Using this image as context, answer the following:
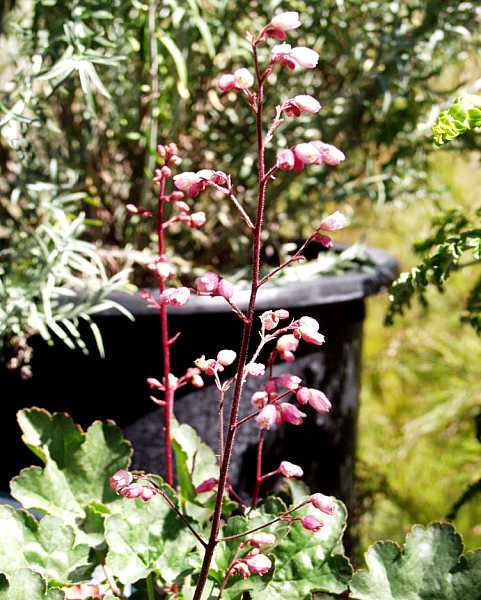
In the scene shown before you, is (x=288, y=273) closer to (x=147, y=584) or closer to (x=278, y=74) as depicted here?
(x=278, y=74)

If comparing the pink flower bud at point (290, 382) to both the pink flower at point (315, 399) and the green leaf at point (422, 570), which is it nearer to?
the pink flower at point (315, 399)

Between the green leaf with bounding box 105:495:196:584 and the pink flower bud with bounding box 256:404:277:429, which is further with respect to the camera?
the green leaf with bounding box 105:495:196:584

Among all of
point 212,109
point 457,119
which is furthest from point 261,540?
point 212,109

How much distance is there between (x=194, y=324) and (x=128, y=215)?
0.43 m

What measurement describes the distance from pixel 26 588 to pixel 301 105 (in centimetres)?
48

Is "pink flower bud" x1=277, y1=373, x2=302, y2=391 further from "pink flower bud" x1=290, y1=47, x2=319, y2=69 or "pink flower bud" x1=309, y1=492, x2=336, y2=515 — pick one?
"pink flower bud" x1=290, y1=47, x2=319, y2=69

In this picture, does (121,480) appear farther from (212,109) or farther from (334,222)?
(212,109)

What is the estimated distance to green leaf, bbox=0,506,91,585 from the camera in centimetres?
85

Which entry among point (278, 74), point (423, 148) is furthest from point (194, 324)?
point (423, 148)

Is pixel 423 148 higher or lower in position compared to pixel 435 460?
higher

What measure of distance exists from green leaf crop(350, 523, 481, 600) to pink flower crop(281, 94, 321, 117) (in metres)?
0.44

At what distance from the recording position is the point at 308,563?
86 cm

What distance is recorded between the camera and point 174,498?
88 cm

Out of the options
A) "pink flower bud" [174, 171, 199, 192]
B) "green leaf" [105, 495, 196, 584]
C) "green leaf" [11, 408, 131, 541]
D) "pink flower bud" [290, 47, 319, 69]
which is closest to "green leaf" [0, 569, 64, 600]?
"green leaf" [105, 495, 196, 584]
